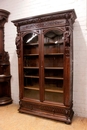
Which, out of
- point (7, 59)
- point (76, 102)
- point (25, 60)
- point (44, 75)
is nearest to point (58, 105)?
point (76, 102)

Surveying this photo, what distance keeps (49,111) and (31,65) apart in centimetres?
110

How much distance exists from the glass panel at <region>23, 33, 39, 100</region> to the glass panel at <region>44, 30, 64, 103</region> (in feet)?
0.79

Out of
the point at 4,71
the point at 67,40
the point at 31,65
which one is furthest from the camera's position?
the point at 4,71

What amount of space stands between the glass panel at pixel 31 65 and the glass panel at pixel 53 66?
0.24m

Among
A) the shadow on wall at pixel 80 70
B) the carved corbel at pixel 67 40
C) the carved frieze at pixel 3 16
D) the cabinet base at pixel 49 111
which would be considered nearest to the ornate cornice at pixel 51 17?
the carved corbel at pixel 67 40

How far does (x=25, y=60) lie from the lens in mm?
2812

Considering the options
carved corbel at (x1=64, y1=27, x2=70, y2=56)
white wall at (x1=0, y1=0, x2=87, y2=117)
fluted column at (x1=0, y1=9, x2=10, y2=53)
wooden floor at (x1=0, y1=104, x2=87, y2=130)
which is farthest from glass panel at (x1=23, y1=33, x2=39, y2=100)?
fluted column at (x1=0, y1=9, x2=10, y2=53)

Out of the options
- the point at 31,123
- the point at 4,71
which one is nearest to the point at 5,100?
the point at 4,71

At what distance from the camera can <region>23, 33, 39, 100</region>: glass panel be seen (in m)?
2.70

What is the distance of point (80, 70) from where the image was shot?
2.58 meters

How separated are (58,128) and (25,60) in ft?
5.20

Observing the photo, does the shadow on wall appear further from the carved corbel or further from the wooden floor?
the carved corbel

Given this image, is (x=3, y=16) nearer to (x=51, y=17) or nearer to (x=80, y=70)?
(x=51, y=17)

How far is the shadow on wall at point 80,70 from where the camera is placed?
252 cm
